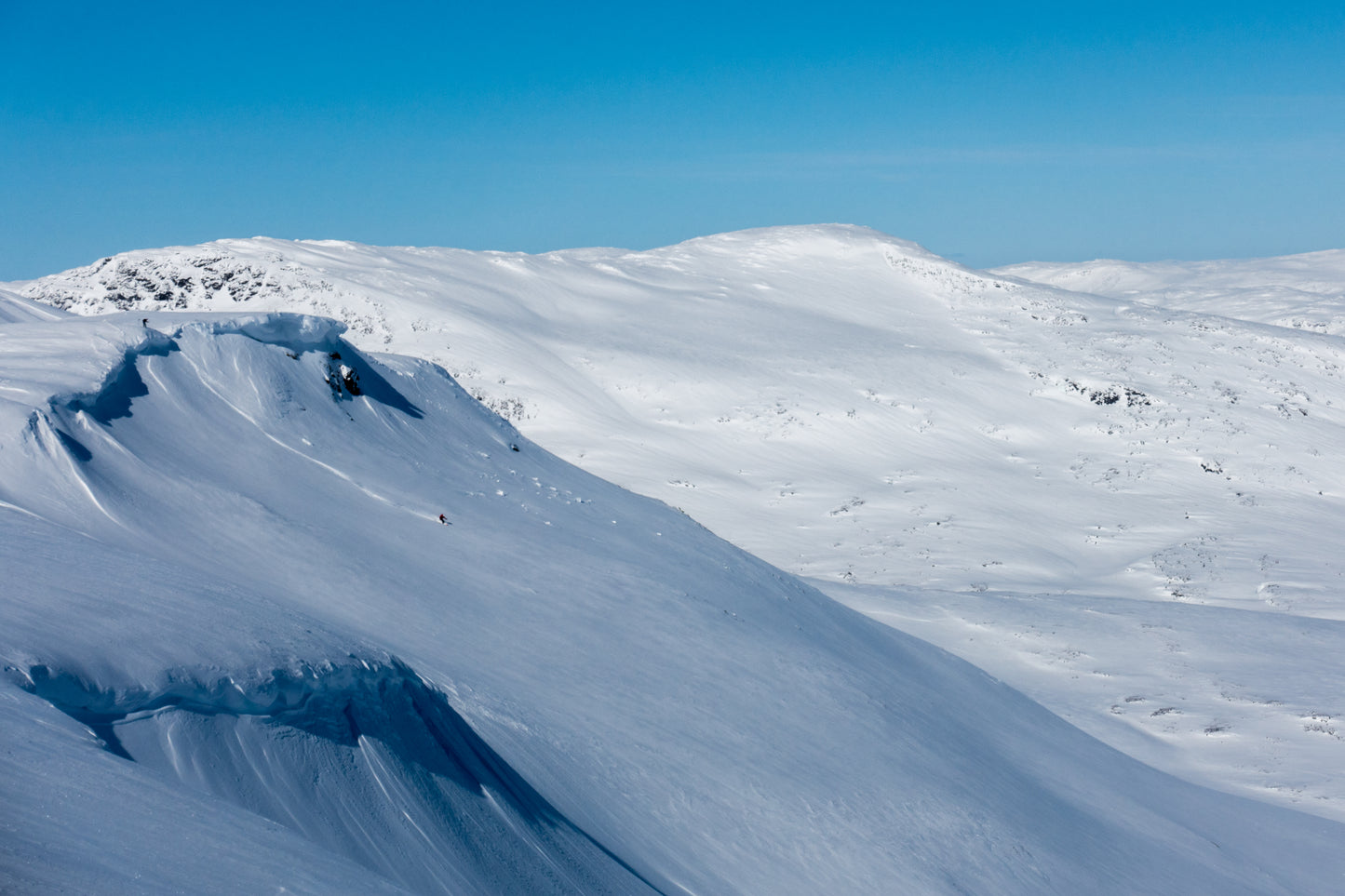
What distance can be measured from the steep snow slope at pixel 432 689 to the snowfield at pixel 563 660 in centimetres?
4

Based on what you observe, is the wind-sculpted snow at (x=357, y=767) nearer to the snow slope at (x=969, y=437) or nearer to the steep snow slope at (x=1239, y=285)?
the snow slope at (x=969, y=437)

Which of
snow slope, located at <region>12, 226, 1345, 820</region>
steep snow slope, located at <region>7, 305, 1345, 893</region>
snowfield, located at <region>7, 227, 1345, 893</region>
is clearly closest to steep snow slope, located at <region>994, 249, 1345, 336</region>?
snow slope, located at <region>12, 226, 1345, 820</region>

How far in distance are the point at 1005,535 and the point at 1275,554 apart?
26.6 ft

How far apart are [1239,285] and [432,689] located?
171002mm

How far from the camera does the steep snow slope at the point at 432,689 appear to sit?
5148 millimetres

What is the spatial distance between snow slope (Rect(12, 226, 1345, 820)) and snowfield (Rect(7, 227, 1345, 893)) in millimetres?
242

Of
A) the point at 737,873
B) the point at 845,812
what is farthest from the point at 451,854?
the point at 845,812

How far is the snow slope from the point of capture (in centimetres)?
2175

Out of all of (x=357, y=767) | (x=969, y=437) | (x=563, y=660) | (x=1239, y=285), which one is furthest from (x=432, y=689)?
(x=1239, y=285)

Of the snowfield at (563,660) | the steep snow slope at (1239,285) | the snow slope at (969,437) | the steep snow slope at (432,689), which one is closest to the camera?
the steep snow slope at (432,689)

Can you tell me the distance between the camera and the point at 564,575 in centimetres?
1245

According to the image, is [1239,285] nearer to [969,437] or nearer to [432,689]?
[969,437]

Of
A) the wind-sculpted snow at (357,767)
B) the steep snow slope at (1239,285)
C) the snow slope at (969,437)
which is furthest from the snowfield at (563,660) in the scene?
the steep snow slope at (1239,285)

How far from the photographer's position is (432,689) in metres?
7.17
